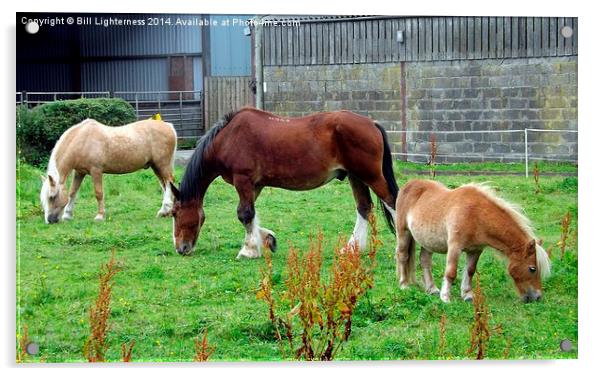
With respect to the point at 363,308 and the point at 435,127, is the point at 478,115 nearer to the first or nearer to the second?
the point at 435,127

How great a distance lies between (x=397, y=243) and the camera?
9.71 meters

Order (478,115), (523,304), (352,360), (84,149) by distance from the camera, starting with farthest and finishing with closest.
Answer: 1. (84,149)
2. (478,115)
3. (523,304)
4. (352,360)

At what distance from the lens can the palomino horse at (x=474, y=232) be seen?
909 cm

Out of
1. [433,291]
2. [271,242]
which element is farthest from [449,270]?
[271,242]

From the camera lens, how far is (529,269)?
9148mm

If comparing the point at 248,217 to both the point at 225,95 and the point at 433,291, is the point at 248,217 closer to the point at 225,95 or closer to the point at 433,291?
the point at 225,95

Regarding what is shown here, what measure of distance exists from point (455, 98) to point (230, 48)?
1907 mm

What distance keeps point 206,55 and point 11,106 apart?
1574mm

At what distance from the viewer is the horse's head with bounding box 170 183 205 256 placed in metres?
10.5

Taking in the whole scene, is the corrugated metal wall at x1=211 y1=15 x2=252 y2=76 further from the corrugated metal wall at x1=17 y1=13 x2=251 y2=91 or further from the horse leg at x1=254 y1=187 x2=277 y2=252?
the horse leg at x1=254 y1=187 x2=277 y2=252

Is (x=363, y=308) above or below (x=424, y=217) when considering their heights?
below

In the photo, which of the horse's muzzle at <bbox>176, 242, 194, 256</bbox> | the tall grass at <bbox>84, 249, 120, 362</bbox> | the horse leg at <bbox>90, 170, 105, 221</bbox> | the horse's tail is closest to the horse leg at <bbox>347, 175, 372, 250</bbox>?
the horse's tail

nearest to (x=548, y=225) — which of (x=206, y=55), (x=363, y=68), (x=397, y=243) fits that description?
(x=397, y=243)

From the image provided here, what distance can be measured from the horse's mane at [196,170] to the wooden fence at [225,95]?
0.80 feet
